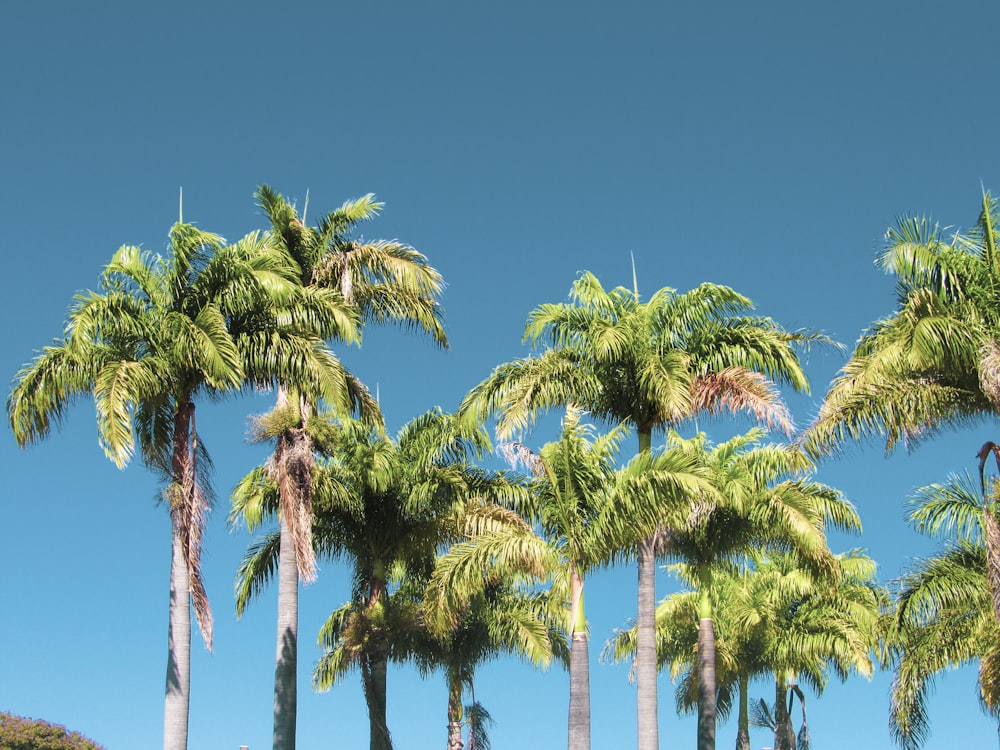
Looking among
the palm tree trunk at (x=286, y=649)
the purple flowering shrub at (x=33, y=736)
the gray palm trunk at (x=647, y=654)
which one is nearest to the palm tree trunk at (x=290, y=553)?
the palm tree trunk at (x=286, y=649)

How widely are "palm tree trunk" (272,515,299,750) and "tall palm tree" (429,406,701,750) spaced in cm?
255

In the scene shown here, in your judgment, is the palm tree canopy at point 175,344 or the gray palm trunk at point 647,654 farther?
the gray palm trunk at point 647,654

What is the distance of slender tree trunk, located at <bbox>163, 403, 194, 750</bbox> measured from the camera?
2011 centimetres

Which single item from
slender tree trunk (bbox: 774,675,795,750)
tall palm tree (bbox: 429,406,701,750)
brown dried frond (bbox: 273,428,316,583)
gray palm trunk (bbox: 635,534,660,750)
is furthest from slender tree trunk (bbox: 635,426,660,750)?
slender tree trunk (bbox: 774,675,795,750)

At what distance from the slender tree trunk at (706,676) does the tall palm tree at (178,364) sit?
37.0 feet

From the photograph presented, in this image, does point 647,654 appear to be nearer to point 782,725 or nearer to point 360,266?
point 360,266

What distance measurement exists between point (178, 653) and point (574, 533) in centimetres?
669

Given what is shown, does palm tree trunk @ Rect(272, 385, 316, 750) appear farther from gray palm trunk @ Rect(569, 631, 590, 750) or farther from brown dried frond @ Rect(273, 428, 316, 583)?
gray palm trunk @ Rect(569, 631, 590, 750)

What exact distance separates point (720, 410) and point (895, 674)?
6.10 meters

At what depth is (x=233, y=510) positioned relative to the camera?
1071 inches

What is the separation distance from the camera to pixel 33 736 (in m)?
34.2

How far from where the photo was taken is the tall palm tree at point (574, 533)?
22156mm

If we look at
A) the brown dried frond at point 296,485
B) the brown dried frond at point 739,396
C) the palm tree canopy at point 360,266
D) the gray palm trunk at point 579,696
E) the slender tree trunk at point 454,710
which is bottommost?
the gray palm trunk at point 579,696

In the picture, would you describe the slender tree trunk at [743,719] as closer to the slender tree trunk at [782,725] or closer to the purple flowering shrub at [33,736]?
the slender tree trunk at [782,725]
